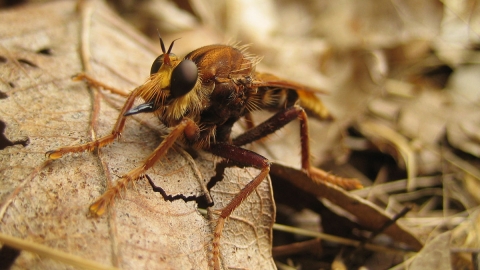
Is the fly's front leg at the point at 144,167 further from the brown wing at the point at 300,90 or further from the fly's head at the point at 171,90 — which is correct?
the brown wing at the point at 300,90

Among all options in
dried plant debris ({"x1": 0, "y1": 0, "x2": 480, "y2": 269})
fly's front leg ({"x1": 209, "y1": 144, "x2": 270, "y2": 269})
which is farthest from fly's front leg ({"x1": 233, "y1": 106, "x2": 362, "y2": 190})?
fly's front leg ({"x1": 209, "y1": 144, "x2": 270, "y2": 269})

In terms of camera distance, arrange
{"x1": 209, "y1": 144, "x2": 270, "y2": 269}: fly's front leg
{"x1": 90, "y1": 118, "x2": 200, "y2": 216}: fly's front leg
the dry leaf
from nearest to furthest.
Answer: the dry leaf < {"x1": 90, "y1": 118, "x2": 200, "y2": 216}: fly's front leg < {"x1": 209, "y1": 144, "x2": 270, "y2": 269}: fly's front leg

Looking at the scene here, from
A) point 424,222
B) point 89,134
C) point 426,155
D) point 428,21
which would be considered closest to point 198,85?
point 89,134

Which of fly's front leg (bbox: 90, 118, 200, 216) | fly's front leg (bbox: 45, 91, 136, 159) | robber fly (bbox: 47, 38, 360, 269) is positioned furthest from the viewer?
robber fly (bbox: 47, 38, 360, 269)

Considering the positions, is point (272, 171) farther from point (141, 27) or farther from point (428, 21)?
point (428, 21)

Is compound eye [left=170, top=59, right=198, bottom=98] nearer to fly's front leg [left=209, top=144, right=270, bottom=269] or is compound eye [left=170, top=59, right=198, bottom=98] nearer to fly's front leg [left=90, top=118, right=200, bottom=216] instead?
fly's front leg [left=90, top=118, right=200, bottom=216]

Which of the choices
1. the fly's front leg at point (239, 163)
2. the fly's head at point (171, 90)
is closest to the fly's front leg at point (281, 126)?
the fly's front leg at point (239, 163)

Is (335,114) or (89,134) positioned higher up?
(89,134)

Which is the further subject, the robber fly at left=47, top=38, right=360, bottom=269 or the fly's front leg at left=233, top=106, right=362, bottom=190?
the fly's front leg at left=233, top=106, right=362, bottom=190
